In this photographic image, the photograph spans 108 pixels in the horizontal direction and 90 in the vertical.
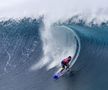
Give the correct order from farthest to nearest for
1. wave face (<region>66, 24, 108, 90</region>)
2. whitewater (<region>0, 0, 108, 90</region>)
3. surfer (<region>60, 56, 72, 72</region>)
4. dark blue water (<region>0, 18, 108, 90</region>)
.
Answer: surfer (<region>60, 56, 72, 72</region>), whitewater (<region>0, 0, 108, 90</region>), dark blue water (<region>0, 18, 108, 90</region>), wave face (<region>66, 24, 108, 90</region>)

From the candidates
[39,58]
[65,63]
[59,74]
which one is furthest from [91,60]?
[39,58]

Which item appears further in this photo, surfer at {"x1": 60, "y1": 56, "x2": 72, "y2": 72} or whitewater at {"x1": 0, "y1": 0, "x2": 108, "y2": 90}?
surfer at {"x1": 60, "y1": 56, "x2": 72, "y2": 72}

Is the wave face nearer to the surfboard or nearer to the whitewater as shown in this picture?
the whitewater

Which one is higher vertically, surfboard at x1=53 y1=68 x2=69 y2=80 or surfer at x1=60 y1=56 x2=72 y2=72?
surfer at x1=60 y1=56 x2=72 y2=72

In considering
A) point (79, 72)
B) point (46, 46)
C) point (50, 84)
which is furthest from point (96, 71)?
point (46, 46)

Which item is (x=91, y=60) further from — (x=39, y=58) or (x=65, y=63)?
(x=39, y=58)

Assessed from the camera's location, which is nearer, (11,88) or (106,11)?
(11,88)

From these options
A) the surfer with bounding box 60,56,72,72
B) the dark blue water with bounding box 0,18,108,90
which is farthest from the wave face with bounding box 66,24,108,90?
the surfer with bounding box 60,56,72,72

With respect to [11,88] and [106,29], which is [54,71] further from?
[106,29]
